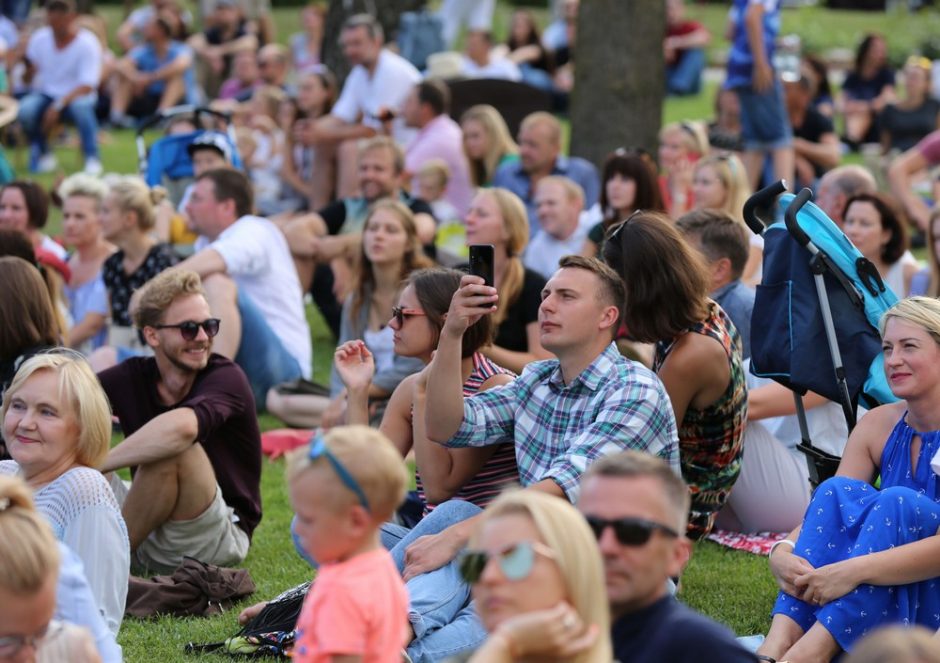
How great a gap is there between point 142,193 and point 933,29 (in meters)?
20.1

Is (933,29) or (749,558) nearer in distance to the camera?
(749,558)

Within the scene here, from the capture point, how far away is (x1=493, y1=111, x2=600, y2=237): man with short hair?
10266 millimetres

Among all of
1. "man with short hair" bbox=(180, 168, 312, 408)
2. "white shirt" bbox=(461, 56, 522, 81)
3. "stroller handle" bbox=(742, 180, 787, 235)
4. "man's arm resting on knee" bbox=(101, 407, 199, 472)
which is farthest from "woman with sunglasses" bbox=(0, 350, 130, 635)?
"white shirt" bbox=(461, 56, 522, 81)

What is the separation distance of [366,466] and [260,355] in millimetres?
5289

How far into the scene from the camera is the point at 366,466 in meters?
3.14

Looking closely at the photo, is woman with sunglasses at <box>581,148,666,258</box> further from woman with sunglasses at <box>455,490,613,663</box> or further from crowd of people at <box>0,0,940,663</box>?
woman with sunglasses at <box>455,490,613,663</box>

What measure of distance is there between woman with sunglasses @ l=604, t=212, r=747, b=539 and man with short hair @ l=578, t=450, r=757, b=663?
75.5 inches

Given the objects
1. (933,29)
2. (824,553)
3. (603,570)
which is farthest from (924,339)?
(933,29)

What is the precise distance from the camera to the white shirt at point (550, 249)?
30.0 feet

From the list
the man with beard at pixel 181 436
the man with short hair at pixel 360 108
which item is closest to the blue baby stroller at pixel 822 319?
the man with beard at pixel 181 436

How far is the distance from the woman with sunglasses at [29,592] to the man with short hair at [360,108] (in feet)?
29.1

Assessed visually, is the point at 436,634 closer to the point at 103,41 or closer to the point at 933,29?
the point at 103,41

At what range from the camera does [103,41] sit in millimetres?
20375

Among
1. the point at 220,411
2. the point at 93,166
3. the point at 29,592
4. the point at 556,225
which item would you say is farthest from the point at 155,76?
the point at 29,592
